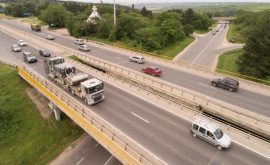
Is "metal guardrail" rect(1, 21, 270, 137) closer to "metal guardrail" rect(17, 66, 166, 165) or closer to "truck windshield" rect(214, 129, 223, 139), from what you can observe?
"truck windshield" rect(214, 129, 223, 139)

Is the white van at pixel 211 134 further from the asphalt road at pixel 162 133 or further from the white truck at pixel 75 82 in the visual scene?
the white truck at pixel 75 82

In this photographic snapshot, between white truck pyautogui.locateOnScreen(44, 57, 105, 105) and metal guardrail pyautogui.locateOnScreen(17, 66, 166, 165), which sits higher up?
white truck pyautogui.locateOnScreen(44, 57, 105, 105)

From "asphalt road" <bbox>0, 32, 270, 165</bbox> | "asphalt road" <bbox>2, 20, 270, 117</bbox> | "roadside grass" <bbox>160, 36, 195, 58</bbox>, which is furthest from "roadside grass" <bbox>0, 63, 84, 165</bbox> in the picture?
"roadside grass" <bbox>160, 36, 195, 58</bbox>

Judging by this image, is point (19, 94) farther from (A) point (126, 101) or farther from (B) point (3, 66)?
(A) point (126, 101)

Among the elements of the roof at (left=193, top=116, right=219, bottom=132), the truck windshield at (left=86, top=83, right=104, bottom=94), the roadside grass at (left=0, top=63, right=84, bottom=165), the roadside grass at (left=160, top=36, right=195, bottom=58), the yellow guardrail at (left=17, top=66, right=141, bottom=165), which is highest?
the truck windshield at (left=86, top=83, right=104, bottom=94)

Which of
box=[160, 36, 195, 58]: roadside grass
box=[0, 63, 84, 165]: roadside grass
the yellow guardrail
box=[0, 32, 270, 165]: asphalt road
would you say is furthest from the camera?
box=[160, 36, 195, 58]: roadside grass

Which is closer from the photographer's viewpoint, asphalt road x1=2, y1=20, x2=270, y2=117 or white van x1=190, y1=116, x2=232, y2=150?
white van x1=190, y1=116, x2=232, y2=150

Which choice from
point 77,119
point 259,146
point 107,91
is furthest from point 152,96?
point 259,146
